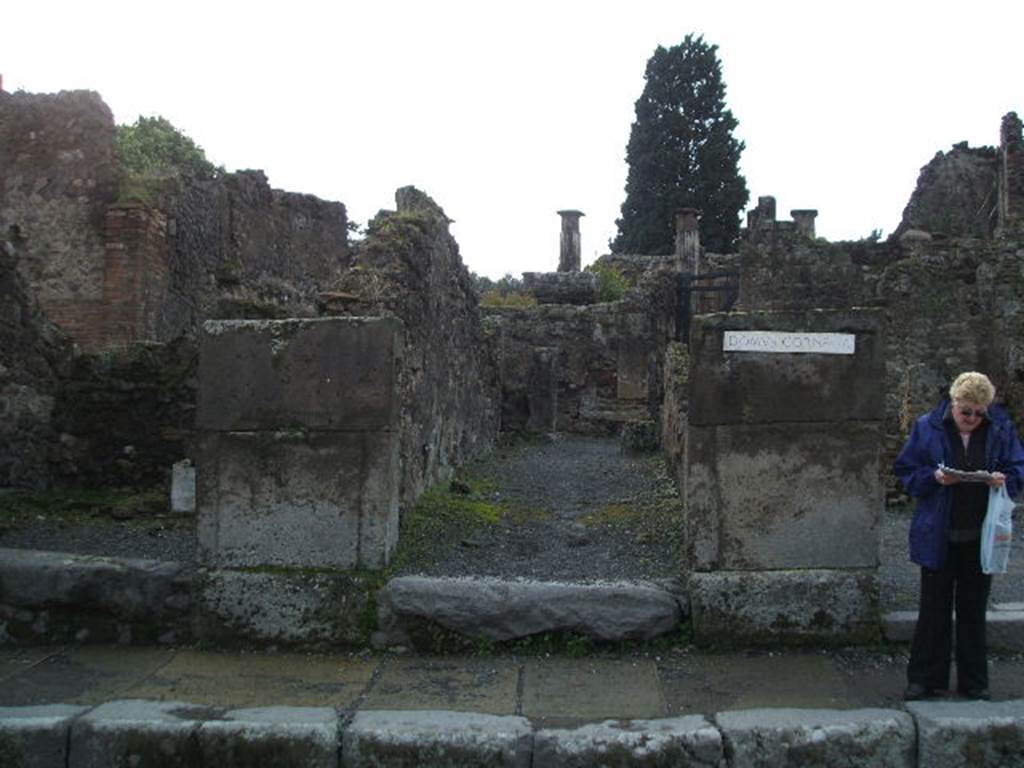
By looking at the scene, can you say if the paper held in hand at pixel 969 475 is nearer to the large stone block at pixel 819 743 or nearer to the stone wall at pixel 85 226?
the large stone block at pixel 819 743

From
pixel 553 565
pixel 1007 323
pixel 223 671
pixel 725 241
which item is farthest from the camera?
pixel 725 241

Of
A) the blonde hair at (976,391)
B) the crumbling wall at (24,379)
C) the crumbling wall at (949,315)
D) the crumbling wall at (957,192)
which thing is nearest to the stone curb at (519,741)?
the blonde hair at (976,391)

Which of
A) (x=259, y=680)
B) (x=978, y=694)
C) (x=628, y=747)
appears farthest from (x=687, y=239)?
(x=628, y=747)

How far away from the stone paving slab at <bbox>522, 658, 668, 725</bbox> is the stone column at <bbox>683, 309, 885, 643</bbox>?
0.55 meters

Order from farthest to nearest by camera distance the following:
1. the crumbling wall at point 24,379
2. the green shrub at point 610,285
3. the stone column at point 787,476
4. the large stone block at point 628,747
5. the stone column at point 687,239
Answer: the stone column at point 687,239, the green shrub at point 610,285, the crumbling wall at point 24,379, the stone column at point 787,476, the large stone block at point 628,747

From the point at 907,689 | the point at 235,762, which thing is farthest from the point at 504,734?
the point at 907,689

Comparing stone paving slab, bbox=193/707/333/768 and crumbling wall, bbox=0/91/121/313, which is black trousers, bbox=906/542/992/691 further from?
crumbling wall, bbox=0/91/121/313

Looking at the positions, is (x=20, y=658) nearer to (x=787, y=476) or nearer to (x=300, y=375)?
(x=300, y=375)

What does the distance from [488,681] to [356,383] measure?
163 cm

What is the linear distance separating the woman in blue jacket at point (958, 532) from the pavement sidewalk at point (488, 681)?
207mm

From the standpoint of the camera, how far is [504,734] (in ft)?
12.8

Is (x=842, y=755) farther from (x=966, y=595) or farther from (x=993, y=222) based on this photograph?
(x=993, y=222)

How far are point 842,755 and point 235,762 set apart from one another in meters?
2.44

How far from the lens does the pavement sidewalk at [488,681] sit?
4227mm
